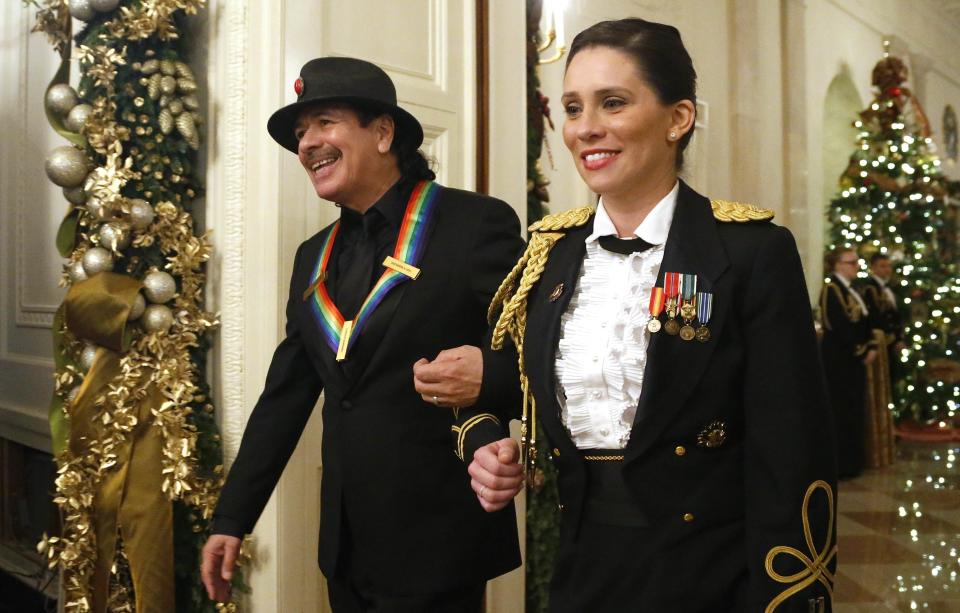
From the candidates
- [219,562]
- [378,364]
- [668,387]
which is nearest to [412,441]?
[378,364]

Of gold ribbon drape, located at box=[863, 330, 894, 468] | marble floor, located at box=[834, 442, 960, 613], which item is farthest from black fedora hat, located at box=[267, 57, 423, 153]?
gold ribbon drape, located at box=[863, 330, 894, 468]

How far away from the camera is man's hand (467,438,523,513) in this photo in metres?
1.36

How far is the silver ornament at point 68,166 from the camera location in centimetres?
272

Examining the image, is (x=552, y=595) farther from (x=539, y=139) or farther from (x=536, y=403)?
(x=539, y=139)

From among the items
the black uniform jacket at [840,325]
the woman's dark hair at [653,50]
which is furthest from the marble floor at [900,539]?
the woman's dark hair at [653,50]

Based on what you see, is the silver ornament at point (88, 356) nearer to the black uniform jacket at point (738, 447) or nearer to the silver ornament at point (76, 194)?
the silver ornament at point (76, 194)

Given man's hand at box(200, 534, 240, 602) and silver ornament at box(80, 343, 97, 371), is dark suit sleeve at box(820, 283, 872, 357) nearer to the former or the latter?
silver ornament at box(80, 343, 97, 371)

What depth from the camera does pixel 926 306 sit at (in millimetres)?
9719

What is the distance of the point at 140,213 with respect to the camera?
2.71 meters

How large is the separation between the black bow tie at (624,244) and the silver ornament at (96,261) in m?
1.83

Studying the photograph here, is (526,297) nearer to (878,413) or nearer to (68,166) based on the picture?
(68,166)

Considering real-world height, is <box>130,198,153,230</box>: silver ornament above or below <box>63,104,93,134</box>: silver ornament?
below

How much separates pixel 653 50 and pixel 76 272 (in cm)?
210

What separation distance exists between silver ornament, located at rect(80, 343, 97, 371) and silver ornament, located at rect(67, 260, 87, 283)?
0.66ft
